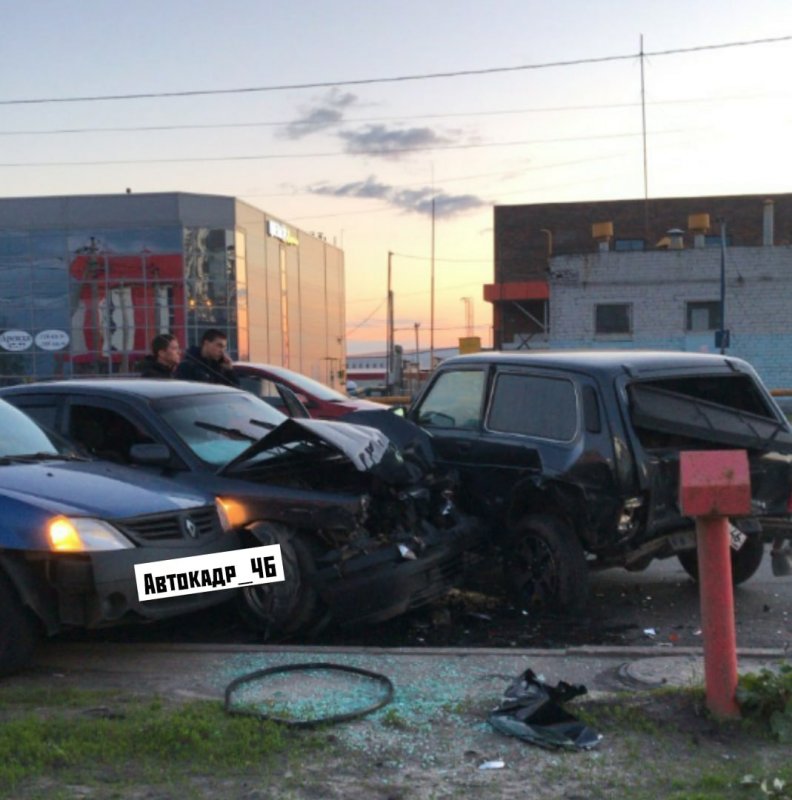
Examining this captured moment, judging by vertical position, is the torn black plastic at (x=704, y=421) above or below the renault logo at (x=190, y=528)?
above

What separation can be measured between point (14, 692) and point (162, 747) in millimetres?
1231

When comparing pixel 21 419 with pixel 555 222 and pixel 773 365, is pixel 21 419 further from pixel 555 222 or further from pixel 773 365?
pixel 555 222

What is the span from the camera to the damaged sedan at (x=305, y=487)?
6.44 meters

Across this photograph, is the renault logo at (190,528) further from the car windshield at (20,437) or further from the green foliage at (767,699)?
the green foliage at (767,699)

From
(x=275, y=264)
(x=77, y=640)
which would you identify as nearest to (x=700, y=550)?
(x=77, y=640)

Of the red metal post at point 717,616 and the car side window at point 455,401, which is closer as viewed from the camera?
the red metal post at point 717,616

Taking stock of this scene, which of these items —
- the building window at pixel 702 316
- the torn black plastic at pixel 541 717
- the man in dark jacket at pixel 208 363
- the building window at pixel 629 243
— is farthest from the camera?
the building window at pixel 629 243

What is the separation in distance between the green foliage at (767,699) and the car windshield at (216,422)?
148 inches

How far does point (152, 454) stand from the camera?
22.8ft

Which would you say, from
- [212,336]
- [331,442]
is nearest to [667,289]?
[212,336]

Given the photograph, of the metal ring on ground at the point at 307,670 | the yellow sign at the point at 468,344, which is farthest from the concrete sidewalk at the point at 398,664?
the yellow sign at the point at 468,344

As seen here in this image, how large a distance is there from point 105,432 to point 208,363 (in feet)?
9.27

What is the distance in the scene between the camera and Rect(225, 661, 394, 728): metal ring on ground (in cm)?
463

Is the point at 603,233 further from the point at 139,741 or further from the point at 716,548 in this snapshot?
the point at 139,741
